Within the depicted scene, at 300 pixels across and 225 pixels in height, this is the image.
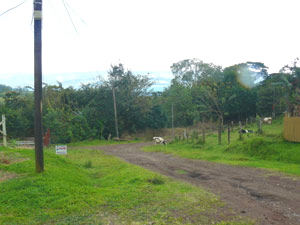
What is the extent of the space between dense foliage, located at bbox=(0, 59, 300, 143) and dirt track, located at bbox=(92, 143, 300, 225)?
20.7m

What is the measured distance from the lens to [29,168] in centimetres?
1042

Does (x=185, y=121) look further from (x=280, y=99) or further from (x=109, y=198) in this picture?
(x=109, y=198)

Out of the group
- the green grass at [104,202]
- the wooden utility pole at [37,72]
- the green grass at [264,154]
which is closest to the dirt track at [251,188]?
the green grass at [104,202]

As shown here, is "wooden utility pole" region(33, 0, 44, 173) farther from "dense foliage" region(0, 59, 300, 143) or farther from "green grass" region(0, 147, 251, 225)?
"dense foliage" region(0, 59, 300, 143)

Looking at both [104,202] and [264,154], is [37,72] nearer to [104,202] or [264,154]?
[104,202]

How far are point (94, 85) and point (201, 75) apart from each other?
28544 millimetres

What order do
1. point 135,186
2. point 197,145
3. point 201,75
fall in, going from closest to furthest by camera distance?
point 135,186 → point 197,145 → point 201,75

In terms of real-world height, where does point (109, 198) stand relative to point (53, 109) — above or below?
below

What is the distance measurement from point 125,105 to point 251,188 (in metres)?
31.9

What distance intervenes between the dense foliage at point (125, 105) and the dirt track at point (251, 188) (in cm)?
2066

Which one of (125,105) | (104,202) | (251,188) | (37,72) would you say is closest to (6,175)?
(37,72)

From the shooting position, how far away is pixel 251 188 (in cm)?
860

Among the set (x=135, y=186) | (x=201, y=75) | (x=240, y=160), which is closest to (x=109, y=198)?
(x=135, y=186)

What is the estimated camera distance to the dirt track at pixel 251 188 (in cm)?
623
